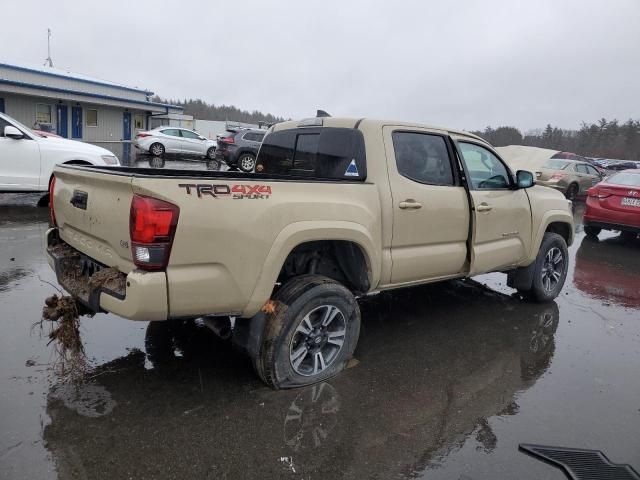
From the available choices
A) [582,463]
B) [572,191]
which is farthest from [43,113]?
[582,463]

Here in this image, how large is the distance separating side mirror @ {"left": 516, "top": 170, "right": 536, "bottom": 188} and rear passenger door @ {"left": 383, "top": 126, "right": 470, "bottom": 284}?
3.23 ft

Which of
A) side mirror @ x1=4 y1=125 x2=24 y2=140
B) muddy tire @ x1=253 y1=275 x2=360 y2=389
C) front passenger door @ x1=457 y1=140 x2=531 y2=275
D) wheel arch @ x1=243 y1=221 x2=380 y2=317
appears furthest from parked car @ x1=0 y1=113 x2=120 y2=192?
front passenger door @ x1=457 y1=140 x2=531 y2=275

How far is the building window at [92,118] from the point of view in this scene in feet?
106

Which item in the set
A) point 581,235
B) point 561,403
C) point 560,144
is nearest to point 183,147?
point 581,235

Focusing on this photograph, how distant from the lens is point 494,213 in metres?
A: 4.80

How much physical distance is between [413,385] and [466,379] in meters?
0.47

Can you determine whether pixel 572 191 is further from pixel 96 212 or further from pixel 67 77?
pixel 67 77

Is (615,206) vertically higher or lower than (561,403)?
higher

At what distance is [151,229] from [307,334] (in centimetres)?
134

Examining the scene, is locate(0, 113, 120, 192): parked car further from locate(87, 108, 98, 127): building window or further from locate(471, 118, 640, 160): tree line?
locate(471, 118, 640, 160): tree line

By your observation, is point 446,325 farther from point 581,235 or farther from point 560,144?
point 560,144

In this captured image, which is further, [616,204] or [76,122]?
[76,122]

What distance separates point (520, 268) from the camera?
5.64m

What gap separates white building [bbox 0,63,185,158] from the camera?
92.6 ft
